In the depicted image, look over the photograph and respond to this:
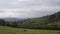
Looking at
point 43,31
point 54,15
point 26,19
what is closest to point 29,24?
point 26,19

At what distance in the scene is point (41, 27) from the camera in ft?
15.0

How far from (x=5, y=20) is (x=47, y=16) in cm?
152

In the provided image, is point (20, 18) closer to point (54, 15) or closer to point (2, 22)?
point (2, 22)

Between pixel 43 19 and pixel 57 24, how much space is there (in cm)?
52

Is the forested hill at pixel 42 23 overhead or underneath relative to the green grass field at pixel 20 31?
overhead

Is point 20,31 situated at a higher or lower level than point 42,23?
lower

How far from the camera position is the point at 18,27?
15.2ft

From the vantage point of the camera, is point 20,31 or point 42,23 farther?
point 42,23

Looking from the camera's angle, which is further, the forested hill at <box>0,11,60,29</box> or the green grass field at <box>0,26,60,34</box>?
the forested hill at <box>0,11,60,29</box>

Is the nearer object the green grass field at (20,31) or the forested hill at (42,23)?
the green grass field at (20,31)

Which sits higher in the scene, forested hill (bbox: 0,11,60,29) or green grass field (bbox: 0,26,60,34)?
forested hill (bbox: 0,11,60,29)

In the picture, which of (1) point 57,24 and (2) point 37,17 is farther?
(2) point 37,17

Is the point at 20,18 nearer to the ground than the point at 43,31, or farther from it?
farther from it

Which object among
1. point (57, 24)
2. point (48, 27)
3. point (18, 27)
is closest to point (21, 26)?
point (18, 27)
